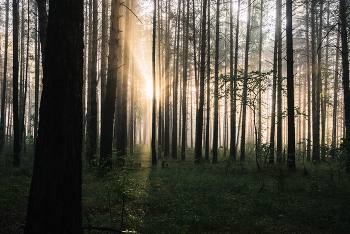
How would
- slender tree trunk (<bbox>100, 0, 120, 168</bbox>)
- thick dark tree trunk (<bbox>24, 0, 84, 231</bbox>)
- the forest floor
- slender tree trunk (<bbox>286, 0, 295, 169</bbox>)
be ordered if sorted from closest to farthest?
thick dark tree trunk (<bbox>24, 0, 84, 231</bbox>), the forest floor, slender tree trunk (<bbox>100, 0, 120, 168</bbox>), slender tree trunk (<bbox>286, 0, 295, 169</bbox>)

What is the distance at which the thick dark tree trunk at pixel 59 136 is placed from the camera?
2.63 metres

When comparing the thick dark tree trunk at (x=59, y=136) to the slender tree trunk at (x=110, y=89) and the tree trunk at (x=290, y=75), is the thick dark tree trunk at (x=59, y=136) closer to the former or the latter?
the slender tree trunk at (x=110, y=89)

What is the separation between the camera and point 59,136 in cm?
274

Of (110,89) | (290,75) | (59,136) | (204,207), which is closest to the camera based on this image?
(59,136)

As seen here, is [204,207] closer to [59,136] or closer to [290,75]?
[59,136]

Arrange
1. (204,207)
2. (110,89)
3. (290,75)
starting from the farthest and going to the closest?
1. (290,75)
2. (110,89)
3. (204,207)

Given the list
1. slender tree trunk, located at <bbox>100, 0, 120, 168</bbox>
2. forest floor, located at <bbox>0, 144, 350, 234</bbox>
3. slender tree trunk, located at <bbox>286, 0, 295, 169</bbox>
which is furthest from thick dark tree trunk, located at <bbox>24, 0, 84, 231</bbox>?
slender tree trunk, located at <bbox>286, 0, 295, 169</bbox>

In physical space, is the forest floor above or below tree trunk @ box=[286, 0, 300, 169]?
below

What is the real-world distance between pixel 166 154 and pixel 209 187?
37.0ft

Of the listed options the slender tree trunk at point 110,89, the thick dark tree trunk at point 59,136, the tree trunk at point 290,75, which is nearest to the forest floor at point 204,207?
the thick dark tree trunk at point 59,136

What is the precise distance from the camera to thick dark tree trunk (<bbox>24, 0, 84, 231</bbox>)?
263 cm

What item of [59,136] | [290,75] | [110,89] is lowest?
[59,136]

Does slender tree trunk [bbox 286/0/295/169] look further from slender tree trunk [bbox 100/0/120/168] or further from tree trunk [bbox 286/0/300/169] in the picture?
slender tree trunk [bbox 100/0/120/168]

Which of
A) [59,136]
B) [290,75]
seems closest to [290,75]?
[290,75]
